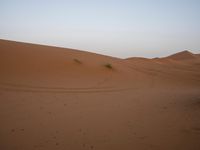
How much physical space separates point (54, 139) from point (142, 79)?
11.9 metres

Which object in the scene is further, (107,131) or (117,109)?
(117,109)

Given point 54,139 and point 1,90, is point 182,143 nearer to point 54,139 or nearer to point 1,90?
point 54,139

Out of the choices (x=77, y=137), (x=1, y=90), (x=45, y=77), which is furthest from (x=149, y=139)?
(x=45, y=77)

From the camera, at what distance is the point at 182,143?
380 cm

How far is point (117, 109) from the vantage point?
6359 mm

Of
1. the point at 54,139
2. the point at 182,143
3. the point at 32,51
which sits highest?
the point at 32,51

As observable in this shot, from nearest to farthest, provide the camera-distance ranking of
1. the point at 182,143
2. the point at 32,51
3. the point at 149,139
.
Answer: the point at 182,143, the point at 149,139, the point at 32,51

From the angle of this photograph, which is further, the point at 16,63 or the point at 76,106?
the point at 16,63

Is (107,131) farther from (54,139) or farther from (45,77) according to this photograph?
(45,77)

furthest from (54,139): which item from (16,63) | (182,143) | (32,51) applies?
(32,51)

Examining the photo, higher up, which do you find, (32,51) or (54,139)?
(32,51)

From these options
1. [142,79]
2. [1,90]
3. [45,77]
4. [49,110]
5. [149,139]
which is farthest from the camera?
[142,79]

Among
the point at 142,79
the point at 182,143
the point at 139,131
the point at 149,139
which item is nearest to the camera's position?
the point at 182,143

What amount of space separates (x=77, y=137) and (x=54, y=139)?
0.49 m
